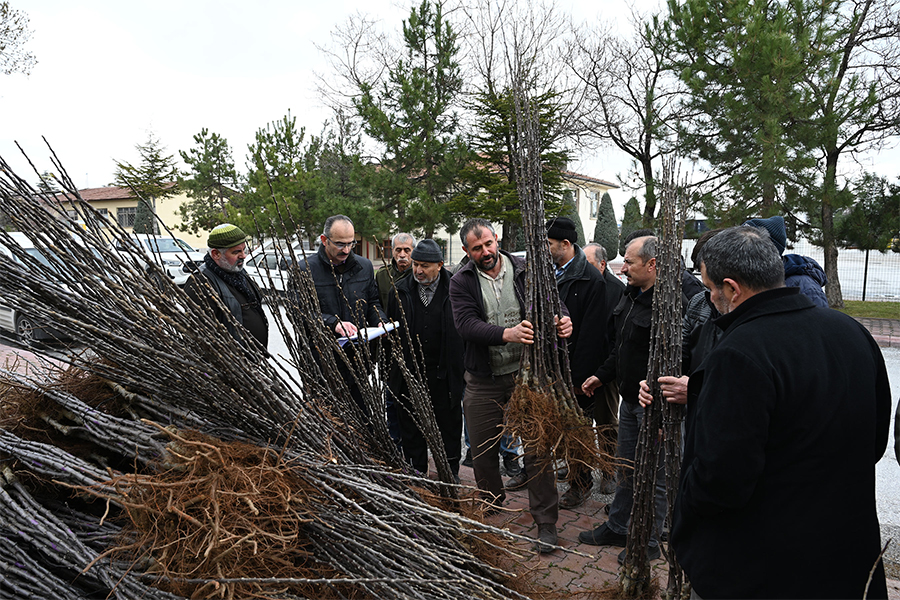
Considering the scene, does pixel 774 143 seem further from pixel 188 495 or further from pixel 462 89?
pixel 188 495

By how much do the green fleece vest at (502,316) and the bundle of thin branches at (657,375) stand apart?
951 mm

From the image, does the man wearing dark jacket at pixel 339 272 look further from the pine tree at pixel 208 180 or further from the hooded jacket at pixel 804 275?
the pine tree at pixel 208 180

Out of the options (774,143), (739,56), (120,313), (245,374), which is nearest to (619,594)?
(245,374)

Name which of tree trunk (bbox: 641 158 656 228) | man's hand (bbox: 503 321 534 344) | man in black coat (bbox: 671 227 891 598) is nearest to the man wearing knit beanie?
man's hand (bbox: 503 321 534 344)

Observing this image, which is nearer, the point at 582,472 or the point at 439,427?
the point at 582,472

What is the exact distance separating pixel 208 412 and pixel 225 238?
69.7 inches

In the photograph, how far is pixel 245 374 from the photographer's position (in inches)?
74.5

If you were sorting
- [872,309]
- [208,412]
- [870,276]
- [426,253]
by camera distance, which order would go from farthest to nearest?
[870,276] → [872,309] → [426,253] → [208,412]

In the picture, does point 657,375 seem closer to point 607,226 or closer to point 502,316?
point 502,316

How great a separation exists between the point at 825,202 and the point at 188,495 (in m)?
13.4

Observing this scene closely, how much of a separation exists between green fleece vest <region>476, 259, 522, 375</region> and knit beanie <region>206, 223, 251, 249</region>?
1482 millimetres

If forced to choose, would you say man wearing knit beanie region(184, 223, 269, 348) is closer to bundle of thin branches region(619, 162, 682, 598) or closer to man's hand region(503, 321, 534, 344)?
man's hand region(503, 321, 534, 344)

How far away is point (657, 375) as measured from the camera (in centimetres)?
255

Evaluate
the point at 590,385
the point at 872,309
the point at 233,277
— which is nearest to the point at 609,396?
the point at 590,385
